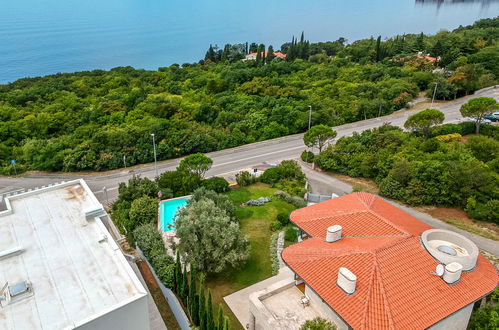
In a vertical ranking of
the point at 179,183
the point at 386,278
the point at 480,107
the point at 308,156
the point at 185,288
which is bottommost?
the point at 185,288

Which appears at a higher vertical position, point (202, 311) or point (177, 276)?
point (202, 311)

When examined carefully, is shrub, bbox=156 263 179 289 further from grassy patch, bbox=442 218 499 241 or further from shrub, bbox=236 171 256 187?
grassy patch, bbox=442 218 499 241

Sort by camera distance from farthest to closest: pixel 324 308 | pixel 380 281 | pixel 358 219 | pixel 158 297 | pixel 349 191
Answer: pixel 349 191 → pixel 158 297 → pixel 358 219 → pixel 324 308 → pixel 380 281

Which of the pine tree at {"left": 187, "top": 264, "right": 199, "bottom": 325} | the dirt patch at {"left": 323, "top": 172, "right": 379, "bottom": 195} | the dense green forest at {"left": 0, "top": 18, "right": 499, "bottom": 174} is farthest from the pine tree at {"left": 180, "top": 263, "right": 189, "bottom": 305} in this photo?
the dense green forest at {"left": 0, "top": 18, "right": 499, "bottom": 174}

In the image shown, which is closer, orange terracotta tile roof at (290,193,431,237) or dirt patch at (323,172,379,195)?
orange terracotta tile roof at (290,193,431,237)

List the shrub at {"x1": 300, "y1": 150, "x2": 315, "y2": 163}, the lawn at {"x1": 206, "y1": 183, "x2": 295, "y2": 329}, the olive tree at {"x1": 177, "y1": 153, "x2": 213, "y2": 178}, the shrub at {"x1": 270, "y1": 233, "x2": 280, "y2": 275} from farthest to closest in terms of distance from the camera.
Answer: the shrub at {"x1": 300, "y1": 150, "x2": 315, "y2": 163} < the olive tree at {"x1": 177, "y1": 153, "x2": 213, "y2": 178} < the shrub at {"x1": 270, "y1": 233, "x2": 280, "y2": 275} < the lawn at {"x1": 206, "y1": 183, "x2": 295, "y2": 329}

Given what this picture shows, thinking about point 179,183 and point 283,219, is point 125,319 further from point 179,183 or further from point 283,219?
point 179,183

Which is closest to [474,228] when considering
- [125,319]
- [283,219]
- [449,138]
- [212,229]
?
[449,138]
